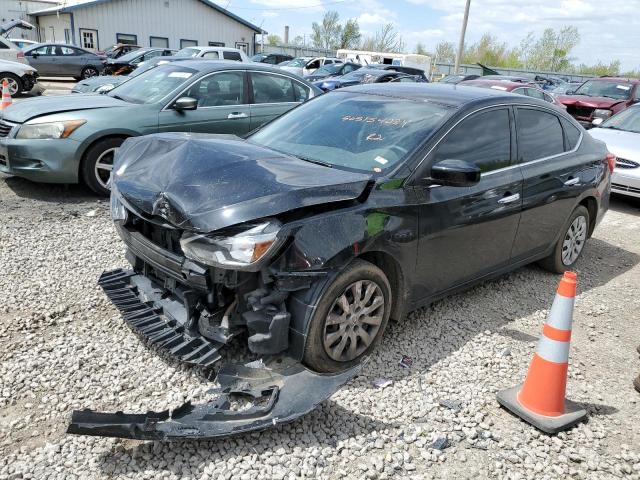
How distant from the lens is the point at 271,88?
763cm

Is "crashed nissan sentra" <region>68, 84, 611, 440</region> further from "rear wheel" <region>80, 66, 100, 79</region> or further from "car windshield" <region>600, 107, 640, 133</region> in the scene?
"rear wheel" <region>80, 66, 100, 79</region>

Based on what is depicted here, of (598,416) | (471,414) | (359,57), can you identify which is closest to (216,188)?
(471,414)

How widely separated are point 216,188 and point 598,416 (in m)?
2.62

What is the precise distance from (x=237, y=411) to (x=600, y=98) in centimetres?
1497

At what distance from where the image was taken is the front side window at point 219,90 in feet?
22.7

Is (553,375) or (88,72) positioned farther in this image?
(88,72)

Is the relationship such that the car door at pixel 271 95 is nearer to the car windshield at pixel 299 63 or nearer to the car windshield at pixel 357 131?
the car windshield at pixel 357 131

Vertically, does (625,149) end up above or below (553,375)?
above

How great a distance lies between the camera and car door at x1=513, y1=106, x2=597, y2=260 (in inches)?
172

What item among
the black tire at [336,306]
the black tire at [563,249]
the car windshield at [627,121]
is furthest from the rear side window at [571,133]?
the car windshield at [627,121]

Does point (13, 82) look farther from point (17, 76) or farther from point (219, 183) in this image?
point (219, 183)

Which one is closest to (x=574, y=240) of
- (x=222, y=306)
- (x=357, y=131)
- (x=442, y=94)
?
(x=442, y=94)

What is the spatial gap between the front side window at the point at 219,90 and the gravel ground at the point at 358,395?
2.93 metres

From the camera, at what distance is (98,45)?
3525 cm
